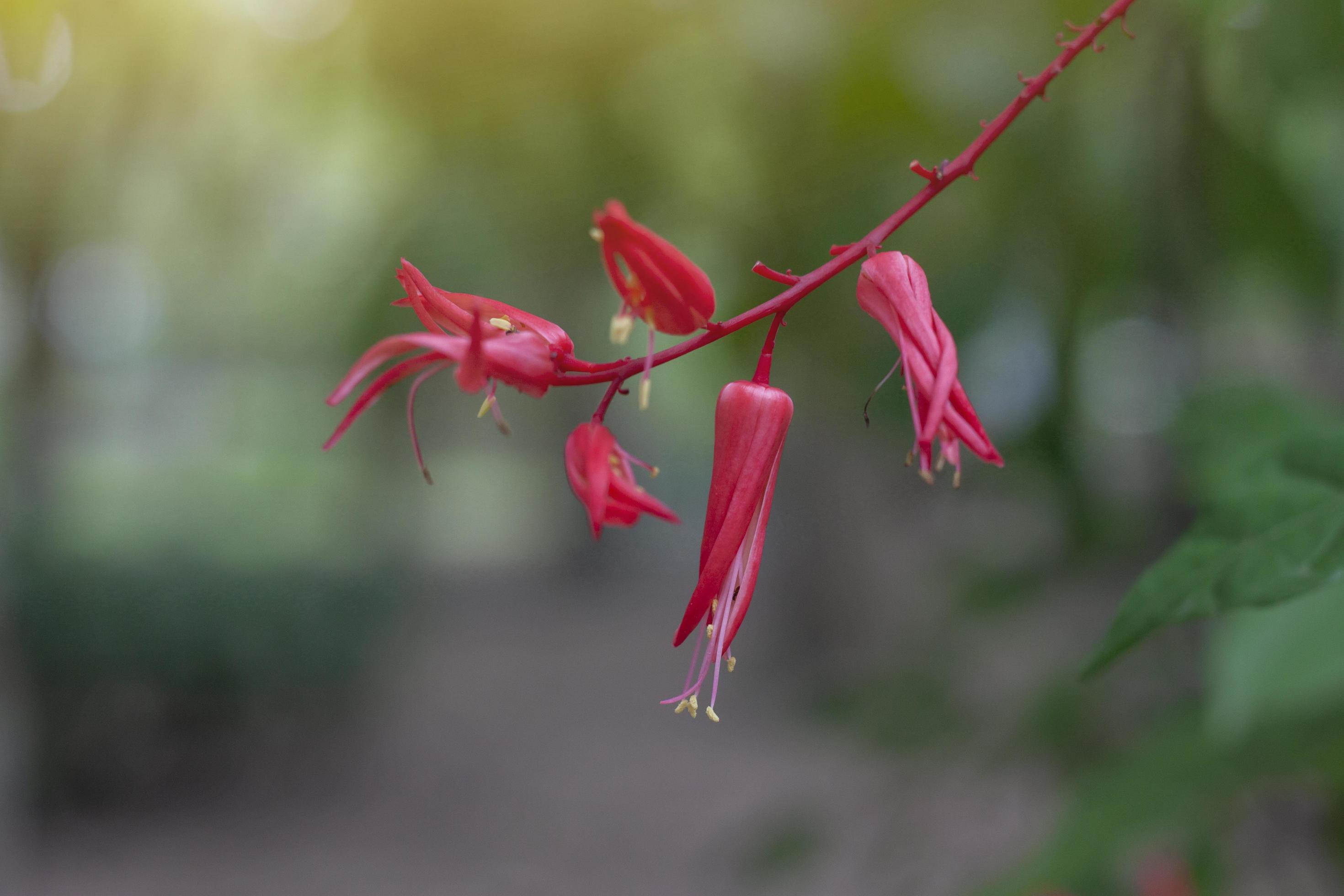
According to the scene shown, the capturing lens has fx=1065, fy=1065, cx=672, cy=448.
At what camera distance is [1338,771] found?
838 mm

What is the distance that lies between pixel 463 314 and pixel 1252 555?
306 millimetres

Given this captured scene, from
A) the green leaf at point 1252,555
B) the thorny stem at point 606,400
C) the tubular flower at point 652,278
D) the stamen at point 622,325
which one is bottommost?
the green leaf at point 1252,555

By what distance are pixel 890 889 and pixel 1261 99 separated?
3.83 ft

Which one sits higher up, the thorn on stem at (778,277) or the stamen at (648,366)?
the thorn on stem at (778,277)

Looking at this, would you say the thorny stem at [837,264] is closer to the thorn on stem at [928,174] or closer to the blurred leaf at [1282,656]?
the thorn on stem at [928,174]

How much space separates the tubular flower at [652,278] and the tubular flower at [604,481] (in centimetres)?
2

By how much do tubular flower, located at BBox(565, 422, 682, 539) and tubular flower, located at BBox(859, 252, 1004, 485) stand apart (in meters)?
0.08

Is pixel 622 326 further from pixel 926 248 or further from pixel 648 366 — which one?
pixel 926 248

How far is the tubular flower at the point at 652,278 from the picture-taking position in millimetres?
287

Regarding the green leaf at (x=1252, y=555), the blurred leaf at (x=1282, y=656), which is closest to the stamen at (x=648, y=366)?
the green leaf at (x=1252, y=555)

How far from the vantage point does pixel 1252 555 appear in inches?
15.9

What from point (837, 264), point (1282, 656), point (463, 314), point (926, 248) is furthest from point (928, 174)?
point (926, 248)

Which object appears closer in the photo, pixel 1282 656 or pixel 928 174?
pixel 928 174

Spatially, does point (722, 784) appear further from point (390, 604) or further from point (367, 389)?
point (367, 389)
